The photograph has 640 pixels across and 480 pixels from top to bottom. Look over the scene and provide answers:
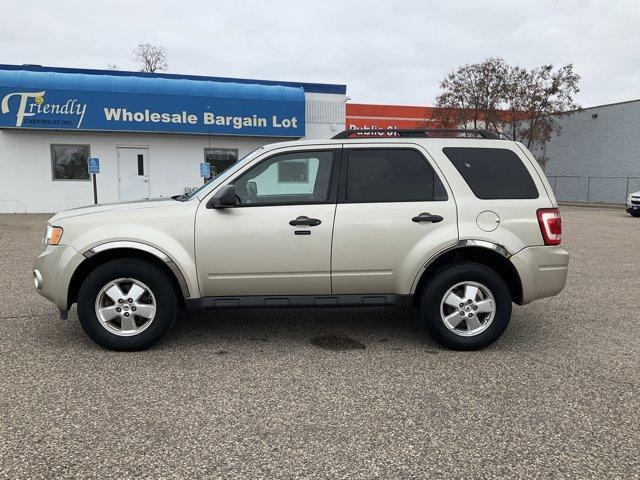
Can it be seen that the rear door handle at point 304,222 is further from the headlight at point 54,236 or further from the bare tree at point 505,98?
the bare tree at point 505,98

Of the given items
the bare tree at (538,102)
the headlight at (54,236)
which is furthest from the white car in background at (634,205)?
the headlight at (54,236)

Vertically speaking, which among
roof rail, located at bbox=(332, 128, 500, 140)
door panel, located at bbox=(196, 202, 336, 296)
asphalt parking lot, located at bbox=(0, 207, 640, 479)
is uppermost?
roof rail, located at bbox=(332, 128, 500, 140)

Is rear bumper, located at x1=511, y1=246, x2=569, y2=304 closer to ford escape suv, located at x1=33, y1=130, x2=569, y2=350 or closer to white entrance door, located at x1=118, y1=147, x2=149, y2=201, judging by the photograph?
ford escape suv, located at x1=33, y1=130, x2=569, y2=350

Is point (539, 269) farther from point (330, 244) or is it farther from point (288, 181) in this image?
point (288, 181)

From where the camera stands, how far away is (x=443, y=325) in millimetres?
4504

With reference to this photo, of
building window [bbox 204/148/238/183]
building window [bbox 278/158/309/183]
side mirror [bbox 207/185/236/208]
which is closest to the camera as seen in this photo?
side mirror [bbox 207/185/236/208]

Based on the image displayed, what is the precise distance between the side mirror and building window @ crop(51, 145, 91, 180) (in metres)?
15.7

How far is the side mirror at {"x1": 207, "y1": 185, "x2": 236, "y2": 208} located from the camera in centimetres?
431

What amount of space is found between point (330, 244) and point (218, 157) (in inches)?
611

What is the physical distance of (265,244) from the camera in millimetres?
4418

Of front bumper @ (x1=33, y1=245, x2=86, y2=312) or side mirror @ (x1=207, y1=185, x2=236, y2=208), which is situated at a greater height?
side mirror @ (x1=207, y1=185, x2=236, y2=208)

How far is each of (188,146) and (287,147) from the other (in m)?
15.0

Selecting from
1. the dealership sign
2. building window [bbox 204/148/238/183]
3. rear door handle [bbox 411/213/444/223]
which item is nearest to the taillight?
rear door handle [bbox 411/213/444/223]

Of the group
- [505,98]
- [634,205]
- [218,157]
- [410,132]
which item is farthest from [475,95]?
[410,132]
